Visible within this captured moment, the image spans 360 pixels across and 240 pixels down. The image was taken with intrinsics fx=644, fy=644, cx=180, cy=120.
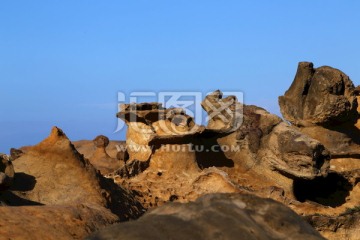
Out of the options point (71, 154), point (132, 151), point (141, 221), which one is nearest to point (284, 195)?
point (132, 151)

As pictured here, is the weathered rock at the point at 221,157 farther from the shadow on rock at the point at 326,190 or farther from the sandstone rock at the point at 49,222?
the sandstone rock at the point at 49,222

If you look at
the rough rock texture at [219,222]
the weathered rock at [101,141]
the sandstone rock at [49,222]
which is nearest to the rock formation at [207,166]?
the sandstone rock at [49,222]

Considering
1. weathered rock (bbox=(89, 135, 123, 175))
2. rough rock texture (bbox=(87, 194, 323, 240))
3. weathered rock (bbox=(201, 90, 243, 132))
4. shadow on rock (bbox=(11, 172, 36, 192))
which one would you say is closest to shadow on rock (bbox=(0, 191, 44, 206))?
shadow on rock (bbox=(11, 172, 36, 192))

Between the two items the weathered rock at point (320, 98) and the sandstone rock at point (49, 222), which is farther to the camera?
the weathered rock at point (320, 98)

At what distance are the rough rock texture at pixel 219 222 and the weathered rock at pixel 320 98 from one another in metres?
8.86

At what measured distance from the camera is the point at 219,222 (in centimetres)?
330

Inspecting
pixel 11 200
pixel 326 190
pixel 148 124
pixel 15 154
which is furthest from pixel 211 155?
pixel 11 200

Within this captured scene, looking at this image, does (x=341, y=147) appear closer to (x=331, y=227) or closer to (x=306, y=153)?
(x=306, y=153)

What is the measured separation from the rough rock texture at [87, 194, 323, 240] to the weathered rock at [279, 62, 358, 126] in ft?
29.1

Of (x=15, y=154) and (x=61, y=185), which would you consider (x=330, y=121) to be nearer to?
(x=15, y=154)

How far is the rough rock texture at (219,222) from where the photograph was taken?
3182mm

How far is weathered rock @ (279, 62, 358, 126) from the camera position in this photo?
12297mm

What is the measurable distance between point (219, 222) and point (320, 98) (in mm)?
9444

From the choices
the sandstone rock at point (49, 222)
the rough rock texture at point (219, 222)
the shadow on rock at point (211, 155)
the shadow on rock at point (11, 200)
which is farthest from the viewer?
the shadow on rock at point (211, 155)
